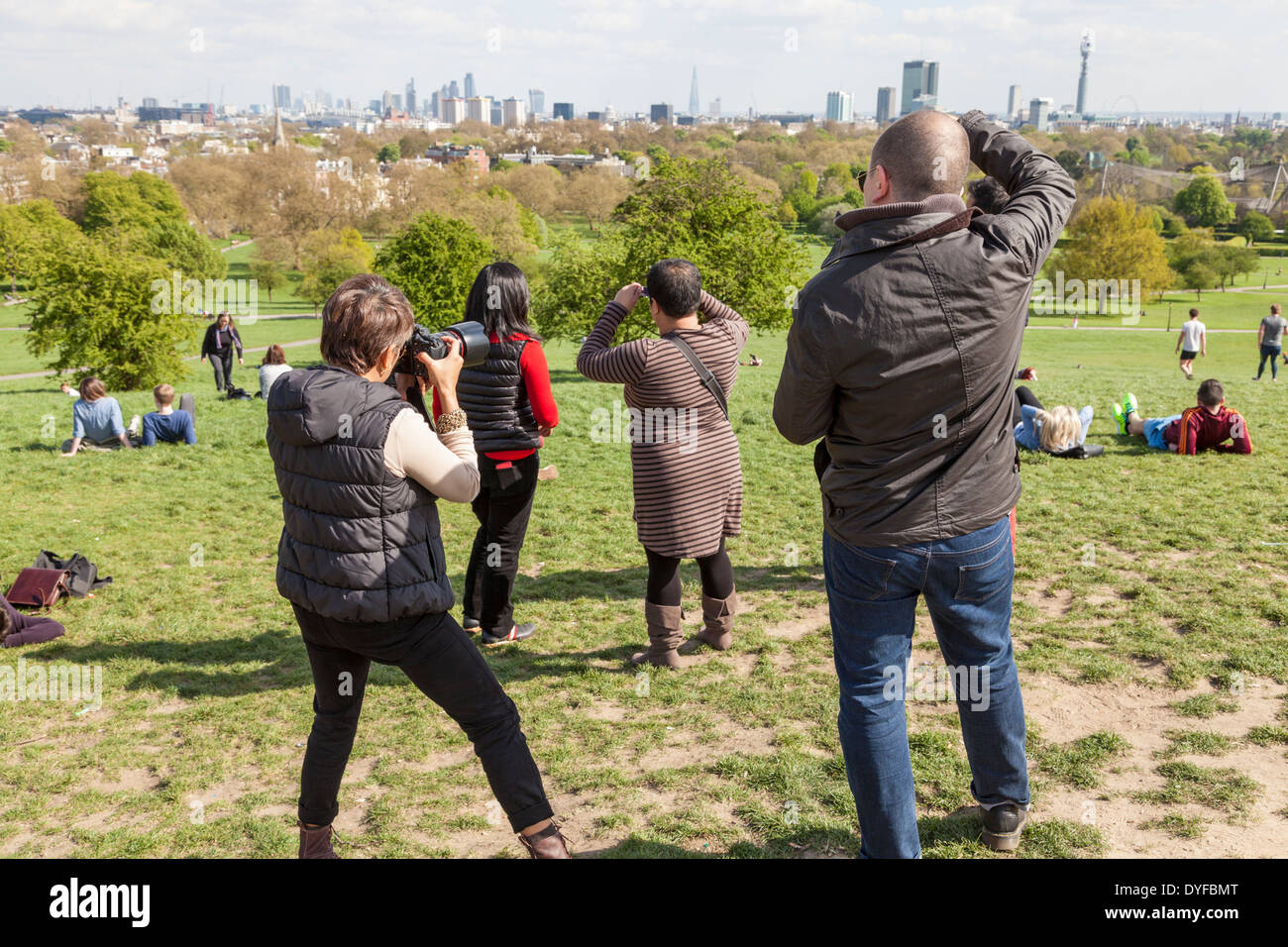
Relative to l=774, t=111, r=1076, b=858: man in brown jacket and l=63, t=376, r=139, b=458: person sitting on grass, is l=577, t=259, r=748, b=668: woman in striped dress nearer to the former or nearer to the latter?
l=774, t=111, r=1076, b=858: man in brown jacket

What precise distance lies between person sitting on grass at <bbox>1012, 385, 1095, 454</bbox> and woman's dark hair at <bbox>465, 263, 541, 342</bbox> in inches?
234

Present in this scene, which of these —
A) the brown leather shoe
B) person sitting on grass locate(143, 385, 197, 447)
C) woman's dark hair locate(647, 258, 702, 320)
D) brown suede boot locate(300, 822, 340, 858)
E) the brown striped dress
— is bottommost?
brown suede boot locate(300, 822, 340, 858)

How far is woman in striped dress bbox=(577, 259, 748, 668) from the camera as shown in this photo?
4.96 m

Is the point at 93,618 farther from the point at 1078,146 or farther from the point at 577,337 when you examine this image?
the point at 1078,146

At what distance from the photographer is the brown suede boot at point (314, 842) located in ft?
11.8

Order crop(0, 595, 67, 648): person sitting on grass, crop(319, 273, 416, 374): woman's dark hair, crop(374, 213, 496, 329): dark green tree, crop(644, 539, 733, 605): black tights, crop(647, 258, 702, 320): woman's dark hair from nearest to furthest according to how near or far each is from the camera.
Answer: crop(319, 273, 416, 374): woman's dark hair
crop(647, 258, 702, 320): woman's dark hair
crop(644, 539, 733, 605): black tights
crop(0, 595, 67, 648): person sitting on grass
crop(374, 213, 496, 329): dark green tree

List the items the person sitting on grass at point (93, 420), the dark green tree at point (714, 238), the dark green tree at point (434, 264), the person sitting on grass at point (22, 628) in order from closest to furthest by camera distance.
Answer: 1. the person sitting on grass at point (22, 628)
2. the person sitting on grass at point (93, 420)
3. the dark green tree at point (714, 238)
4. the dark green tree at point (434, 264)

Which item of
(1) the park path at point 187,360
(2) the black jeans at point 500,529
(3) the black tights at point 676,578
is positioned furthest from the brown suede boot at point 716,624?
(1) the park path at point 187,360

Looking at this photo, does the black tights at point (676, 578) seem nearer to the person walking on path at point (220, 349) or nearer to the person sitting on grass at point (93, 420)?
the person sitting on grass at point (93, 420)

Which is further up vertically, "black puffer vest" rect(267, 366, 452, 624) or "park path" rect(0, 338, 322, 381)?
"black puffer vest" rect(267, 366, 452, 624)

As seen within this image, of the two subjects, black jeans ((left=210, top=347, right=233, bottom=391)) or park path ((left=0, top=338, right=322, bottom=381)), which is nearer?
black jeans ((left=210, top=347, right=233, bottom=391))

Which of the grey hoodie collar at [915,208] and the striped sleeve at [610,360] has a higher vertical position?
the grey hoodie collar at [915,208]

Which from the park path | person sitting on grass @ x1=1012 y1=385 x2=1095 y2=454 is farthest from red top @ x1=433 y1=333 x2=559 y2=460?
the park path
